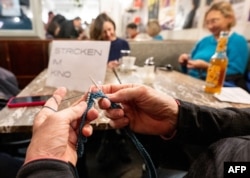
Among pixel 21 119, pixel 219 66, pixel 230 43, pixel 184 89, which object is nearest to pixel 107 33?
pixel 230 43

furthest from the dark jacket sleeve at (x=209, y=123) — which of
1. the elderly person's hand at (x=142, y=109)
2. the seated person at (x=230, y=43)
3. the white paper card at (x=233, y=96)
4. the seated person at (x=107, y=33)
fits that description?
the seated person at (x=107, y=33)

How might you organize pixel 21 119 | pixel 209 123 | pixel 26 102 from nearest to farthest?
pixel 209 123 < pixel 21 119 < pixel 26 102

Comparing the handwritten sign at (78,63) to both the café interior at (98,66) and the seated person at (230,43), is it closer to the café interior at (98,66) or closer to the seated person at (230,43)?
the café interior at (98,66)

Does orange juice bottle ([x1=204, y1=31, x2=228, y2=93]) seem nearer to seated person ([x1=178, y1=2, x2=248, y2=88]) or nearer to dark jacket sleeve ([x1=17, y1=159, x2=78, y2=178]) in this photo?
seated person ([x1=178, y1=2, x2=248, y2=88])

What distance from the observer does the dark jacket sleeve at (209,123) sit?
57 cm

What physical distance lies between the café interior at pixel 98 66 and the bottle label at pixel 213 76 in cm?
6

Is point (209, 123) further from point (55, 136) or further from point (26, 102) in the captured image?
point (26, 102)

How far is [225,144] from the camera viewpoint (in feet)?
1.33

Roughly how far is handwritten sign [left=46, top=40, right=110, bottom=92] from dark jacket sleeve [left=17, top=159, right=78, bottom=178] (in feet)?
2.00

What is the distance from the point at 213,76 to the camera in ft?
3.19

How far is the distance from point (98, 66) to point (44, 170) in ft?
2.17

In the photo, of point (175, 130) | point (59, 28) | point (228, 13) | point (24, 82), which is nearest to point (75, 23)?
point (59, 28)

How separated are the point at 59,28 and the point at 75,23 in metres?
0.26

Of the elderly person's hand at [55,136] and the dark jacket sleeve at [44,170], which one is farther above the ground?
the elderly person's hand at [55,136]
